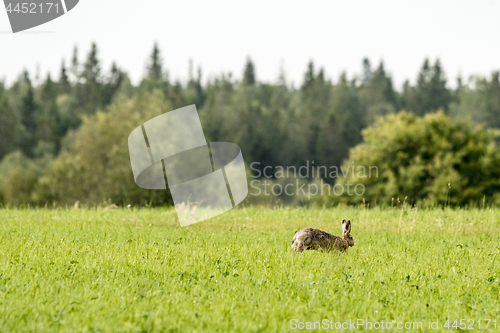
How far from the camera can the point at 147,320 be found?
534cm

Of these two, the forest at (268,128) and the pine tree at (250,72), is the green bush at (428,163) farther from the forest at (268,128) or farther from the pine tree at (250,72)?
the pine tree at (250,72)

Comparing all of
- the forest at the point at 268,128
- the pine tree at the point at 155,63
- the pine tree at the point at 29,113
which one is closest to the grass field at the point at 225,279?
the forest at the point at 268,128

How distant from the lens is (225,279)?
708 cm

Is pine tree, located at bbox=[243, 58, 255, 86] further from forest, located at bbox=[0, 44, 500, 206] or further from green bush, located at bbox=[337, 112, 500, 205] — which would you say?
green bush, located at bbox=[337, 112, 500, 205]

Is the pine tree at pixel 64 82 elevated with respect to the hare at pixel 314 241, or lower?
lower

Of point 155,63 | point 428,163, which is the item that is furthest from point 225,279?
point 155,63

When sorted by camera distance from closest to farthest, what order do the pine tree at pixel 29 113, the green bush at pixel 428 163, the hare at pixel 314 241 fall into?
1. the hare at pixel 314 241
2. the green bush at pixel 428 163
3. the pine tree at pixel 29 113

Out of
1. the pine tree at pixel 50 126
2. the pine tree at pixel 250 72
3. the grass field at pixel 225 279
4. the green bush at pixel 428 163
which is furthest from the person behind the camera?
the pine tree at pixel 250 72

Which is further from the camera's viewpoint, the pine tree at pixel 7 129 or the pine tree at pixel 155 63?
the pine tree at pixel 155 63

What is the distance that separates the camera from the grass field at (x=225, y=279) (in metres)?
5.52

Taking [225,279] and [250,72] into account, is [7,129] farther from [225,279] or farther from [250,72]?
[225,279]

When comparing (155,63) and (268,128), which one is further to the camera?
(155,63)

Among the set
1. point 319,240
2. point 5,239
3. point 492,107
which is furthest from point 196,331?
point 492,107

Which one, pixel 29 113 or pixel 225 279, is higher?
pixel 225 279
